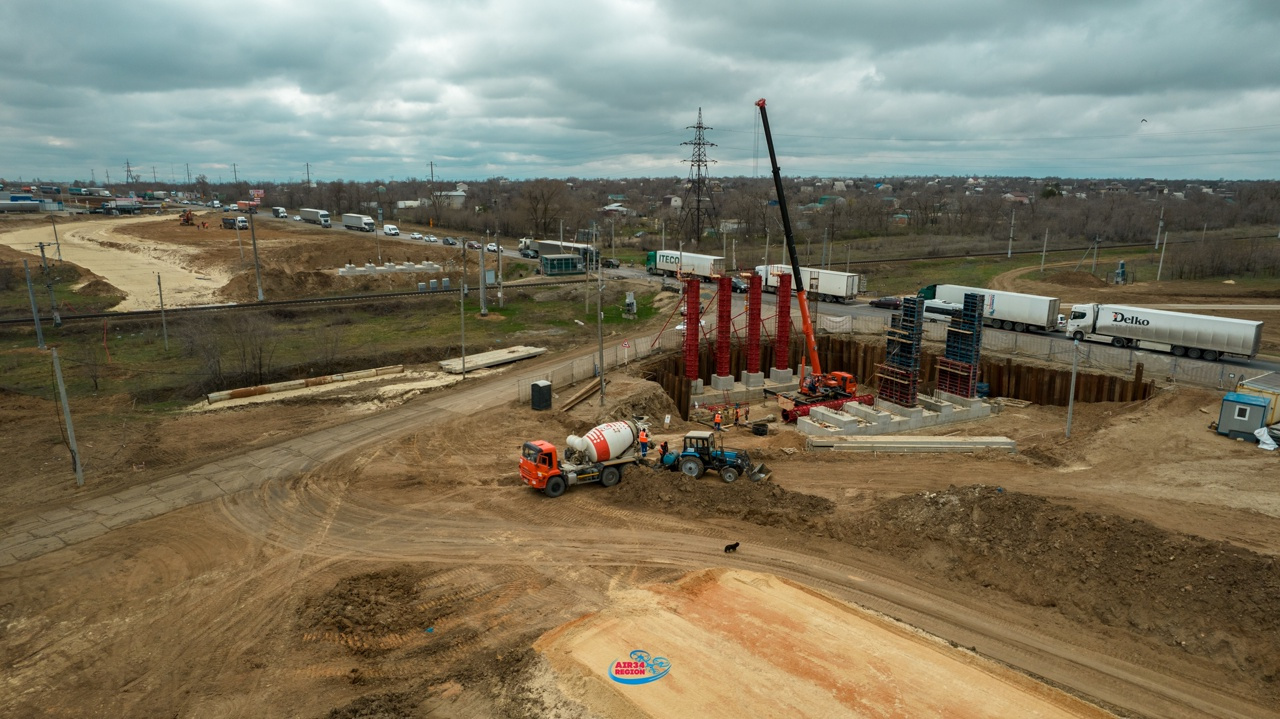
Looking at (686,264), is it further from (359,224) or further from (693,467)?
(359,224)

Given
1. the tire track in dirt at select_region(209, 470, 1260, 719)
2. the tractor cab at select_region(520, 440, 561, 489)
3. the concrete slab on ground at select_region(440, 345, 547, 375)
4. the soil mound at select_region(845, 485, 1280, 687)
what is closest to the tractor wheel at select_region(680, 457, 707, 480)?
the tire track in dirt at select_region(209, 470, 1260, 719)

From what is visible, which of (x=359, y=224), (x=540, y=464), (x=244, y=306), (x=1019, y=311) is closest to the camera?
(x=540, y=464)

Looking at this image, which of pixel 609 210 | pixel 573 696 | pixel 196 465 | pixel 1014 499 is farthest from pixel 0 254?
pixel 609 210

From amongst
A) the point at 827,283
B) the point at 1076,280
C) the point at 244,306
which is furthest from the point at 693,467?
the point at 1076,280

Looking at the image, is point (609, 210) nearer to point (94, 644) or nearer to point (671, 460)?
point (671, 460)

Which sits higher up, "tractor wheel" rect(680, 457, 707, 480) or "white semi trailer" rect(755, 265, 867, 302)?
"white semi trailer" rect(755, 265, 867, 302)

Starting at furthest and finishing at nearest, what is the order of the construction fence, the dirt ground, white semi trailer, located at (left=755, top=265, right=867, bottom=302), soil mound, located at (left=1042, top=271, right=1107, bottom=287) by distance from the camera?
soil mound, located at (left=1042, top=271, right=1107, bottom=287), white semi trailer, located at (left=755, top=265, right=867, bottom=302), the construction fence, the dirt ground

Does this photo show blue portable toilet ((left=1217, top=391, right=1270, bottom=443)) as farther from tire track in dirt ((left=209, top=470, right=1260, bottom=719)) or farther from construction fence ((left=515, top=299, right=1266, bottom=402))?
tire track in dirt ((left=209, top=470, right=1260, bottom=719))
